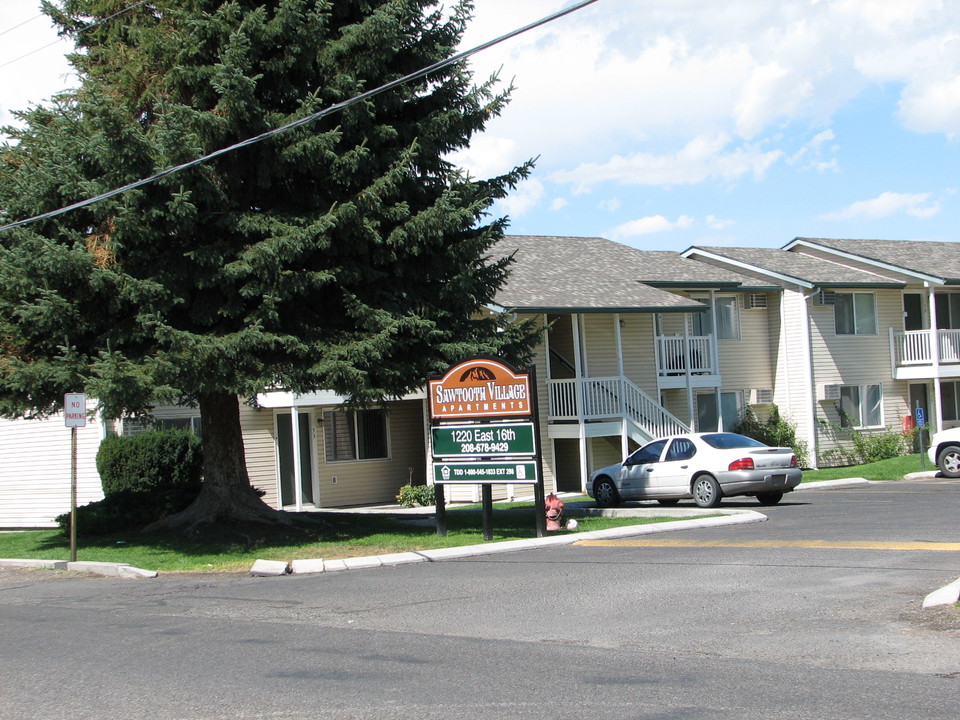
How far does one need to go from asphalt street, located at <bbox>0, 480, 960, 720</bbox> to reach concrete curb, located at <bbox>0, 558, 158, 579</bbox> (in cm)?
35

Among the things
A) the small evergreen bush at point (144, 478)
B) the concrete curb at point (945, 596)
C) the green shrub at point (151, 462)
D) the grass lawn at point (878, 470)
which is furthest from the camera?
the grass lawn at point (878, 470)

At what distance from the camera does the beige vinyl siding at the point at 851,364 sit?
113 feet

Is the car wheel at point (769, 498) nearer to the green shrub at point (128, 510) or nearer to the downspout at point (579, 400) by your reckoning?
the downspout at point (579, 400)

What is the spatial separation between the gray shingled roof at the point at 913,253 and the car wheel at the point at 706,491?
→ 17.5 meters

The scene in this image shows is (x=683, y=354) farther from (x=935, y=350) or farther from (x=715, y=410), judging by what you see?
(x=935, y=350)

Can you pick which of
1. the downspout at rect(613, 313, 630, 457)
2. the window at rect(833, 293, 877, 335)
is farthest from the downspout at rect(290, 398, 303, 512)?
the window at rect(833, 293, 877, 335)

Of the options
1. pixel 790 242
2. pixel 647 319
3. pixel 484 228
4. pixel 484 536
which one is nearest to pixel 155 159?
pixel 484 228

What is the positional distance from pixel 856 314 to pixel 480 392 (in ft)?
73.5

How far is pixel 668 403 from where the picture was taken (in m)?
32.4

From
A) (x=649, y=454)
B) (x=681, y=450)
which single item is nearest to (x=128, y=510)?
(x=649, y=454)

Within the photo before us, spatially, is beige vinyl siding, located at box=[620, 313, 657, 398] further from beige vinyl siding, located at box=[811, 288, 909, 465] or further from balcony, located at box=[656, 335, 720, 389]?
beige vinyl siding, located at box=[811, 288, 909, 465]

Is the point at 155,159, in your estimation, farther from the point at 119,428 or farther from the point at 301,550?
the point at 119,428

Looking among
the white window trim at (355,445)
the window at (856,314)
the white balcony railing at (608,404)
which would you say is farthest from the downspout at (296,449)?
the window at (856,314)

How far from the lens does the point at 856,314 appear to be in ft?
117
